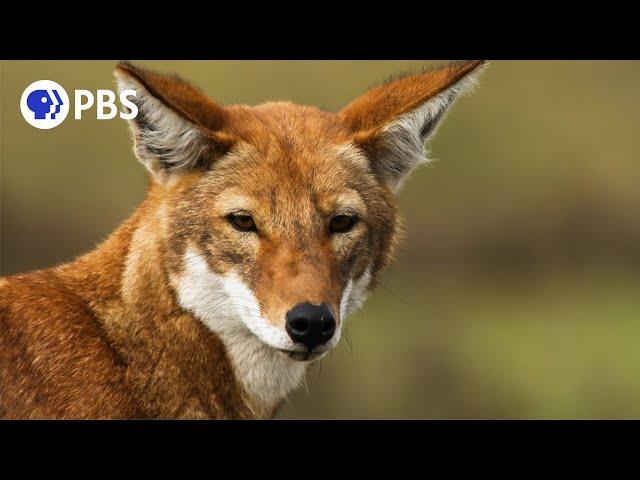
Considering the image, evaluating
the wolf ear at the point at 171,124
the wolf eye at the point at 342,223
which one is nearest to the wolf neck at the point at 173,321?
the wolf ear at the point at 171,124

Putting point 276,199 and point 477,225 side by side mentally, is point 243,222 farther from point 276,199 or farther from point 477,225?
point 477,225

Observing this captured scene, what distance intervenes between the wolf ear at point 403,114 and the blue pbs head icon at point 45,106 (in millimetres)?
2337

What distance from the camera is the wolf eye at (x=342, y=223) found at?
22.8 ft

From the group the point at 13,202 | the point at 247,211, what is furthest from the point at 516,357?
the point at 247,211

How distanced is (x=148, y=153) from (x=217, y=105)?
1.64 ft

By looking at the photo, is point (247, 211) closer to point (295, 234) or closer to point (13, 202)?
point (295, 234)

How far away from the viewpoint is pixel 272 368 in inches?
277

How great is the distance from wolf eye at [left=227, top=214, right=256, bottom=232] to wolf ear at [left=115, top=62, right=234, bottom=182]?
0.43m

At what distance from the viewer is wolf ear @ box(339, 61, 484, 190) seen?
23.6ft

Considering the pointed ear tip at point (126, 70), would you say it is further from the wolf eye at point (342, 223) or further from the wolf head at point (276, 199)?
the wolf eye at point (342, 223)

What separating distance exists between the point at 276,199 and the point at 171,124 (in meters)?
0.72

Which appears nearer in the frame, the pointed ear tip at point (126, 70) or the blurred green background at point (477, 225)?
the pointed ear tip at point (126, 70)

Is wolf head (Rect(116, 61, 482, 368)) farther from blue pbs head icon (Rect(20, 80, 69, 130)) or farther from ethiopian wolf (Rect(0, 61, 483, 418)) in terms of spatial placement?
blue pbs head icon (Rect(20, 80, 69, 130))

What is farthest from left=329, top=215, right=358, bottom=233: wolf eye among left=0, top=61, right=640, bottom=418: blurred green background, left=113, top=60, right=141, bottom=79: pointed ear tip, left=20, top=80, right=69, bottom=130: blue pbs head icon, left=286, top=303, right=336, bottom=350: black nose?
left=0, top=61, right=640, bottom=418: blurred green background
